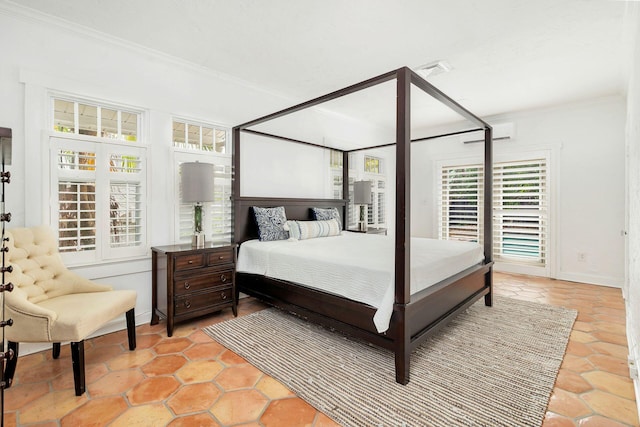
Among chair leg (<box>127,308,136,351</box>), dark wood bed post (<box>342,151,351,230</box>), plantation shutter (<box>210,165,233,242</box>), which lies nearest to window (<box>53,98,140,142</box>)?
plantation shutter (<box>210,165,233,242</box>)

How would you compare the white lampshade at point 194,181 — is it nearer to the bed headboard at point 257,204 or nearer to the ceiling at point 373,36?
the bed headboard at point 257,204

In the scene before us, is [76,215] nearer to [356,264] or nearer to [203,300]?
[203,300]

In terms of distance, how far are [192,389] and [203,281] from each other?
113cm

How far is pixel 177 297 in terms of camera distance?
2781 millimetres

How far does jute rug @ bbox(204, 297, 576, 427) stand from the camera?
1736mm

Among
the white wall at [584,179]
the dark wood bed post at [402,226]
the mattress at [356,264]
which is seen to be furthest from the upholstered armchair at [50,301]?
the white wall at [584,179]

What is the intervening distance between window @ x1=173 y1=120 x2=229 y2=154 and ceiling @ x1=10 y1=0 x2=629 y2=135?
2.20 feet

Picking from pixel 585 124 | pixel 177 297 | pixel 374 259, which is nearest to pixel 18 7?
pixel 177 297

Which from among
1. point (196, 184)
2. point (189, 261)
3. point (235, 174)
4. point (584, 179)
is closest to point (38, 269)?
point (189, 261)

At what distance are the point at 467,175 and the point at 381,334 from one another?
4.57 meters

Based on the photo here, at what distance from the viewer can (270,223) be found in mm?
3643

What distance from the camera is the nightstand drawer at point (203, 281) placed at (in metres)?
2.80

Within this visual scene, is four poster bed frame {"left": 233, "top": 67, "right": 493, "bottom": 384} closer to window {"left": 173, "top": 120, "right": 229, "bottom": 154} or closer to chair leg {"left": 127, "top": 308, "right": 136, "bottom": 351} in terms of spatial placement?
window {"left": 173, "top": 120, "right": 229, "bottom": 154}

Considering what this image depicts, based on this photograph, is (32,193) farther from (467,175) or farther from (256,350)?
(467,175)
